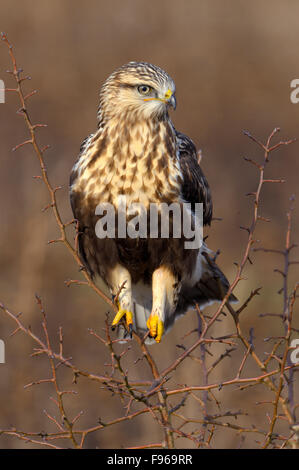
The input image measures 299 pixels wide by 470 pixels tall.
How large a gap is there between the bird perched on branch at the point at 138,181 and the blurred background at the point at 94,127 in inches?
102

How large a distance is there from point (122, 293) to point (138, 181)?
0.57 meters

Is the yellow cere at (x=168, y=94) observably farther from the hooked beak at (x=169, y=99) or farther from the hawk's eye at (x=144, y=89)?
the hawk's eye at (x=144, y=89)

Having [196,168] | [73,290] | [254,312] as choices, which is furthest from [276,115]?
[196,168]

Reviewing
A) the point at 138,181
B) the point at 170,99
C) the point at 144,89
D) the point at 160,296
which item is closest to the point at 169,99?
the point at 170,99

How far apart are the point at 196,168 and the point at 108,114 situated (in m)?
0.45

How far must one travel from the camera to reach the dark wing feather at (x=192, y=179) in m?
3.76

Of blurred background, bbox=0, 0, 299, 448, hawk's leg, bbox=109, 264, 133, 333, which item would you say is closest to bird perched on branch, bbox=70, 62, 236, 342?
hawk's leg, bbox=109, 264, 133, 333

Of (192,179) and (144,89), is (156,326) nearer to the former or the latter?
(192,179)

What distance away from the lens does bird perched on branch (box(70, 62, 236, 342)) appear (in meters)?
3.60

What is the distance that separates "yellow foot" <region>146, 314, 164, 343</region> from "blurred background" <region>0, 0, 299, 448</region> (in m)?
2.60

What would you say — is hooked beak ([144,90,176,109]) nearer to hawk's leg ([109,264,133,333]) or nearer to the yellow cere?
the yellow cere

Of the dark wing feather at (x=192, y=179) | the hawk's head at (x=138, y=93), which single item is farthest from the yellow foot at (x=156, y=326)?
the hawk's head at (x=138, y=93)

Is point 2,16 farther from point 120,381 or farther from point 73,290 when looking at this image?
point 120,381

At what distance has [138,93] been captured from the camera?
3658mm
